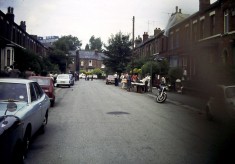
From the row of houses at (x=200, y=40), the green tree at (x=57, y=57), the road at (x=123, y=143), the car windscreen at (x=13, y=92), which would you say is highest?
the green tree at (x=57, y=57)

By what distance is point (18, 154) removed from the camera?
5.27 metres

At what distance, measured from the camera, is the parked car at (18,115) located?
4.63m

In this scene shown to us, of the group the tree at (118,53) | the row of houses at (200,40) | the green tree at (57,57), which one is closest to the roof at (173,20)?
the row of houses at (200,40)

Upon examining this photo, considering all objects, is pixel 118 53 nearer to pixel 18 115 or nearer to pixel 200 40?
pixel 200 40

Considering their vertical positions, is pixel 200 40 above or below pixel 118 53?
below

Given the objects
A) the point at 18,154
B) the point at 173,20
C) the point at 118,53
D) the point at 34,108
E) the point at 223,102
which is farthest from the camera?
the point at 118,53

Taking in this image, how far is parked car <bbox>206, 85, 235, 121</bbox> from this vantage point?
22.7 feet

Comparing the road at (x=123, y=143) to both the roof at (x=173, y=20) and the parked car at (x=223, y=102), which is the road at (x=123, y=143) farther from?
the roof at (x=173, y=20)

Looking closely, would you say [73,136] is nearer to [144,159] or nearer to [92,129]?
[92,129]

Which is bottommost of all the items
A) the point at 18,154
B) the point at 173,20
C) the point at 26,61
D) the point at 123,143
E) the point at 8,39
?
the point at 123,143

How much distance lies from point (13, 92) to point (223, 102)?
5.35m

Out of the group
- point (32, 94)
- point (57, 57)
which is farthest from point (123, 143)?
point (57, 57)

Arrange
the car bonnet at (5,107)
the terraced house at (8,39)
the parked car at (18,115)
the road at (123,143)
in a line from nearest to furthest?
the parked car at (18,115)
the car bonnet at (5,107)
the road at (123,143)
the terraced house at (8,39)

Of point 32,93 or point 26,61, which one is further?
point 26,61
